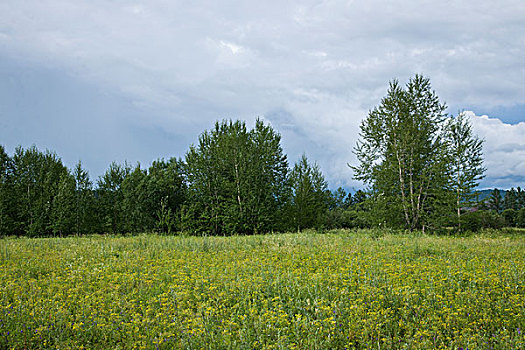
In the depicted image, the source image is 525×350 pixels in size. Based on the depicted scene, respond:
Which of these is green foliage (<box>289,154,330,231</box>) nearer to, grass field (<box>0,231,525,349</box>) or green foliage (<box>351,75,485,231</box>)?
green foliage (<box>351,75,485,231</box>)

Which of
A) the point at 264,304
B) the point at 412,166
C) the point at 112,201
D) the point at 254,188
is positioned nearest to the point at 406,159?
the point at 412,166

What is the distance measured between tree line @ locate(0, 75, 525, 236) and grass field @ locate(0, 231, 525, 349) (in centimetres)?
1408

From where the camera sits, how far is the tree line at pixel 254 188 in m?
24.1

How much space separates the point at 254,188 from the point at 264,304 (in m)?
21.2

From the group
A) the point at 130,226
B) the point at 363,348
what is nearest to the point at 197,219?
the point at 130,226

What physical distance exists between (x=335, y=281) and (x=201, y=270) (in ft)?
11.4

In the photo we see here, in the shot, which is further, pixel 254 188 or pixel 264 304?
pixel 254 188

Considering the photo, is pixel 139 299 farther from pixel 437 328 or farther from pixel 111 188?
pixel 111 188

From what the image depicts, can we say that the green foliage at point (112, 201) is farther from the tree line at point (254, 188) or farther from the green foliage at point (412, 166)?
the green foliage at point (412, 166)

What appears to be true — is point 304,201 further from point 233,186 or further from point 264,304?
point 264,304

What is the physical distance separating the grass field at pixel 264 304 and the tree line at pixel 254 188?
554 inches

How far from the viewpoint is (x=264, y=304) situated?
19.0 feet

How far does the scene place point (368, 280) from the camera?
23.5 feet

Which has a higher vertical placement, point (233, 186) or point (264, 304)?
point (233, 186)
